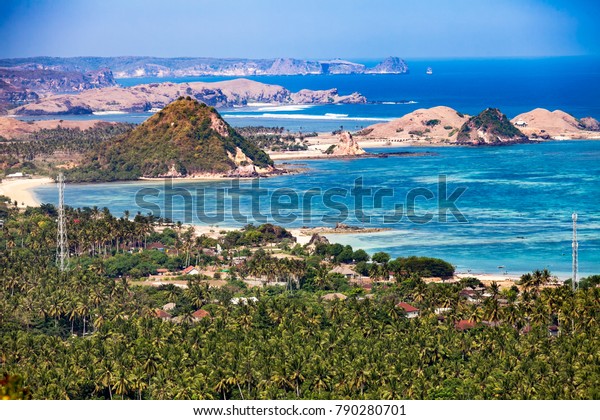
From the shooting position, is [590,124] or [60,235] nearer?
[60,235]

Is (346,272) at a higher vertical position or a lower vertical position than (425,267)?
lower

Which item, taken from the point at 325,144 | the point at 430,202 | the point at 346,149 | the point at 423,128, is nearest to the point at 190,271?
the point at 430,202

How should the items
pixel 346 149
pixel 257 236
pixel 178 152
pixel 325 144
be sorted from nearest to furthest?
pixel 257 236, pixel 178 152, pixel 346 149, pixel 325 144

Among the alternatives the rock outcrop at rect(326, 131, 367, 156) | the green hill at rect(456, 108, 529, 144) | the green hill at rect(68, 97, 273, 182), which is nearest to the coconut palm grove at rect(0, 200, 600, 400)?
the green hill at rect(68, 97, 273, 182)

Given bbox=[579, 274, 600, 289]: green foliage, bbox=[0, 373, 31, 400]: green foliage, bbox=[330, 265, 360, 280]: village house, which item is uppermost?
bbox=[0, 373, 31, 400]: green foliage

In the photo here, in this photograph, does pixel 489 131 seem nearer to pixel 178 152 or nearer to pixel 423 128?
pixel 423 128

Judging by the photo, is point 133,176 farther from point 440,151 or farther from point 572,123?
point 572,123

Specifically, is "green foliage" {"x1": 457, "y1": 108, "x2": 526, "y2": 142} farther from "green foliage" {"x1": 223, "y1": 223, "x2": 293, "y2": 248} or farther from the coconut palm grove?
the coconut palm grove
